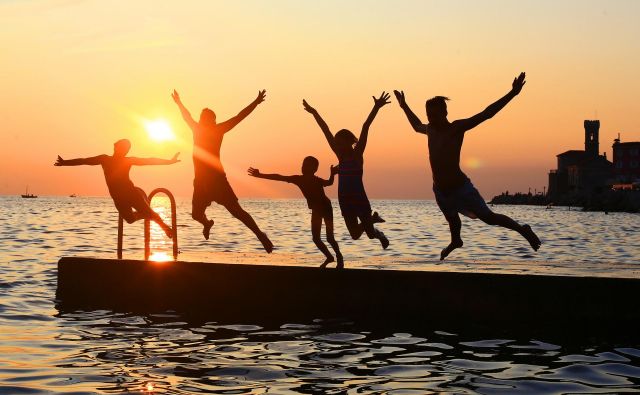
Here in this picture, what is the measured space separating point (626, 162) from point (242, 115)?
144339mm

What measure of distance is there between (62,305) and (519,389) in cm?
850

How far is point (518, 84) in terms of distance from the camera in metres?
12.0

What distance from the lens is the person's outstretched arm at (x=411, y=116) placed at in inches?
517

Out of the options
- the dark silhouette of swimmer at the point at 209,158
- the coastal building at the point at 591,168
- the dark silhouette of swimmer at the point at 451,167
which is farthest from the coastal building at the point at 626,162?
the dark silhouette of swimmer at the point at 451,167

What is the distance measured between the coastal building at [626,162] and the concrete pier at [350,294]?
140161 millimetres

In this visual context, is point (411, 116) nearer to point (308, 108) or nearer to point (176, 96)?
point (308, 108)

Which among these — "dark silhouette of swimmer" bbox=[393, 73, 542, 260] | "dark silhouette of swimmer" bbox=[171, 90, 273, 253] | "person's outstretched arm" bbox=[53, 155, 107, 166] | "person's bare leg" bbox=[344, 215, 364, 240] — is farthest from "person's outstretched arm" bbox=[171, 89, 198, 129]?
"dark silhouette of swimmer" bbox=[393, 73, 542, 260]

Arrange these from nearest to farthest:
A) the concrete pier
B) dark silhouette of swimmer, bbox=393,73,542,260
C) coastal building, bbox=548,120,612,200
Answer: the concrete pier → dark silhouette of swimmer, bbox=393,73,542,260 → coastal building, bbox=548,120,612,200

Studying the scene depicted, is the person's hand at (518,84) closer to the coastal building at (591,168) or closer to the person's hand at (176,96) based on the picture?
the person's hand at (176,96)

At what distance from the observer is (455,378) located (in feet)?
29.7

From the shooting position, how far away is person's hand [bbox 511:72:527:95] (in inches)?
473

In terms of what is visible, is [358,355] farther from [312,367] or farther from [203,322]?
[203,322]

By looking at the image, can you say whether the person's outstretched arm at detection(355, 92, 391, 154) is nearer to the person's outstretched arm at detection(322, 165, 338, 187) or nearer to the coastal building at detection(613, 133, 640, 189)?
the person's outstretched arm at detection(322, 165, 338, 187)

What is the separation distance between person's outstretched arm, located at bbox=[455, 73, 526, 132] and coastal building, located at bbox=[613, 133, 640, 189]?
139947 millimetres
